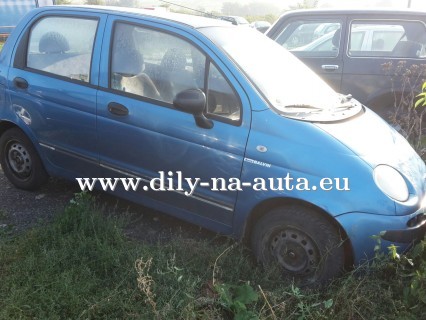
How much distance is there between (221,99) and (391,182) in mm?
1252

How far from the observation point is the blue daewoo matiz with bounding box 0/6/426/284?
8.86ft

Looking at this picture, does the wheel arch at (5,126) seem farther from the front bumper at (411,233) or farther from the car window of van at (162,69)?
the front bumper at (411,233)

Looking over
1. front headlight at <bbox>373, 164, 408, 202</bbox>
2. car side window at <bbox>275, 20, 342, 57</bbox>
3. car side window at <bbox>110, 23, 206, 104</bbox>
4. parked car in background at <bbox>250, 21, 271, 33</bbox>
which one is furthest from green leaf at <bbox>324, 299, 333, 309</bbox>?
parked car in background at <bbox>250, 21, 271, 33</bbox>

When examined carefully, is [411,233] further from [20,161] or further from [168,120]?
[20,161]

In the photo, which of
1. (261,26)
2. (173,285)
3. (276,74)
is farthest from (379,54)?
(261,26)

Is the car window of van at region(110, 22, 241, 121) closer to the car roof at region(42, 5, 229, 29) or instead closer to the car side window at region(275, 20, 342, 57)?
the car roof at region(42, 5, 229, 29)

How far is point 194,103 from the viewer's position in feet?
9.65

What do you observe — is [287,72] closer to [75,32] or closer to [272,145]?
[272,145]

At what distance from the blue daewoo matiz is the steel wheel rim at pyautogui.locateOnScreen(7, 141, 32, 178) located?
2.3 inches

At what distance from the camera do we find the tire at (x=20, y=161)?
4094 mm

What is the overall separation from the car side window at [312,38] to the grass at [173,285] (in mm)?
3379

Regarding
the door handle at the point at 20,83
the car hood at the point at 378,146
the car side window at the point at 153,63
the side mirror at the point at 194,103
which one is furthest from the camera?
the door handle at the point at 20,83

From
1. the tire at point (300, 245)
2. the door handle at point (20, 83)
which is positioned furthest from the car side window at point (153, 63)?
the tire at point (300, 245)

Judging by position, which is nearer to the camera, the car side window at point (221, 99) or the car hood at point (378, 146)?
the car hood at point (378, 146)
